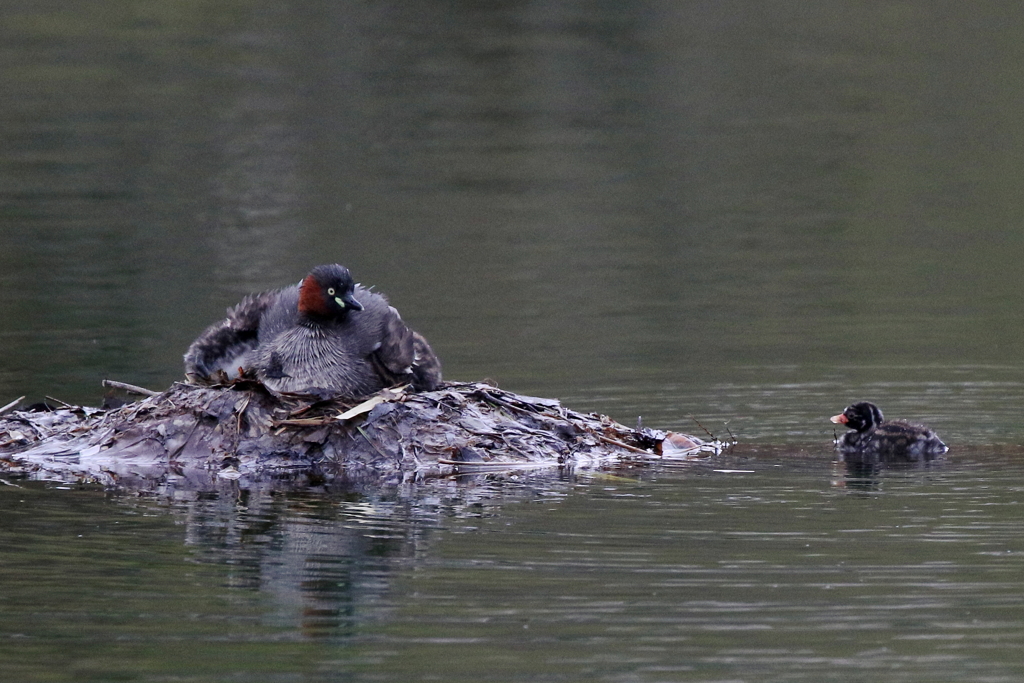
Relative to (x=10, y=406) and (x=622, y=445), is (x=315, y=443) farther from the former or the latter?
(x=10, y=406)

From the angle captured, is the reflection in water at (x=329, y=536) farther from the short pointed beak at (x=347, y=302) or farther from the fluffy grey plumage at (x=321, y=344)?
the short pointed beak at (x=347, y=302)

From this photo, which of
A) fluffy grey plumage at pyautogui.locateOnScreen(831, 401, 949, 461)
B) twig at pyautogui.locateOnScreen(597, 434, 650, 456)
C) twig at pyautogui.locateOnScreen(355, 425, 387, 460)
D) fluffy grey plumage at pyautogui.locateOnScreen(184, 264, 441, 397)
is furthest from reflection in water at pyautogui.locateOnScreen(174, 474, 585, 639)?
fluffy grey plumage at pyautogui.locateOnScreen(831, 401, 949, 461)

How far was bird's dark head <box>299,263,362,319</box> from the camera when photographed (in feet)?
36.1

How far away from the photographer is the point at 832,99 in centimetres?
3478

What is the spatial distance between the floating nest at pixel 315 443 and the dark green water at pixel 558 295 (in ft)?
1.91

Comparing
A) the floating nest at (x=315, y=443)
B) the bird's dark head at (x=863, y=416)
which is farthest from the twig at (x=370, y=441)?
the bird's dark head at (x=863, y=416)

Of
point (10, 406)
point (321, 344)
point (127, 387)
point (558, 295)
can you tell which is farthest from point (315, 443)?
point (558, 295)

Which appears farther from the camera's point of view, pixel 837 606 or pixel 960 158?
pixel 960 158

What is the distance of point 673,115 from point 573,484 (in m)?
22.7

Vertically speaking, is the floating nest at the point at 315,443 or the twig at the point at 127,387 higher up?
the twig at the point at 127,387

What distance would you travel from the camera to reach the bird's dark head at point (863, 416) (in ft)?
38.2

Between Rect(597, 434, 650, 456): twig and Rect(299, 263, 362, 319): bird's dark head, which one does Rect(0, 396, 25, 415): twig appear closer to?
Rect(299, 263, 362, 319): bird's dark head

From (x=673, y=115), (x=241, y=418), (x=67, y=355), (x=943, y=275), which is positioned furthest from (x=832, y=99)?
(x=241, y=418)

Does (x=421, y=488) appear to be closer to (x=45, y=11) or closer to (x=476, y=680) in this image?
(x=476, y=680)
